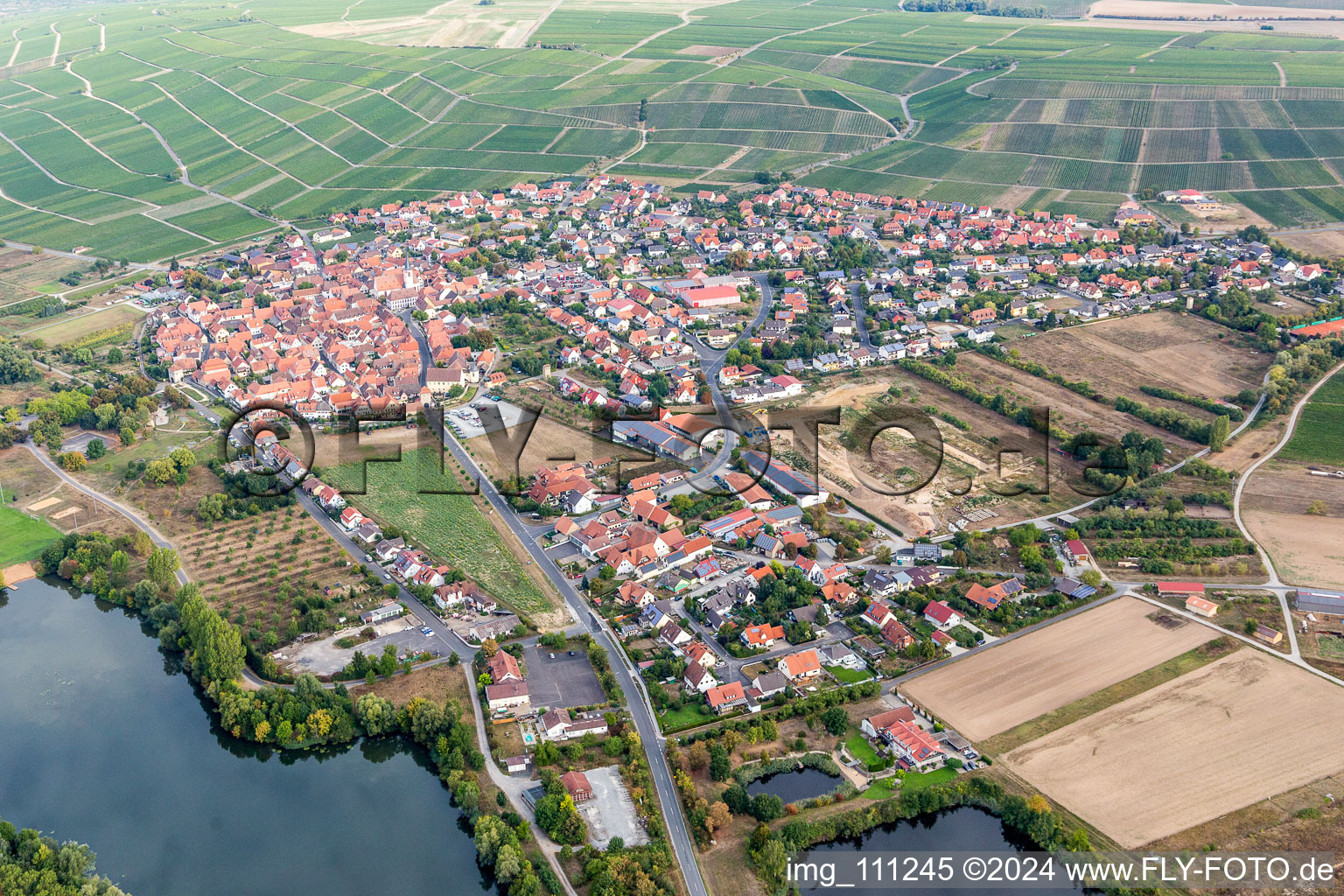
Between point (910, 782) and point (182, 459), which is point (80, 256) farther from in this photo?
point (910, 782)

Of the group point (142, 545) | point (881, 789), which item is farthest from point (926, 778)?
point (142, 545)

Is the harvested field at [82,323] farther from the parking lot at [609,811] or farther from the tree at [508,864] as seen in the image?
the tree at [508,864]

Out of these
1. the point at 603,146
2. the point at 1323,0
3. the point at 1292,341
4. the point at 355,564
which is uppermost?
the point at 1323,0

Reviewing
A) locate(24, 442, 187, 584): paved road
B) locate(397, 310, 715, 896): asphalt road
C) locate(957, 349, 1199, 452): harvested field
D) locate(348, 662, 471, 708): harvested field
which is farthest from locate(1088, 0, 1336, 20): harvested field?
locate(24, 442, 187, 584): paved road

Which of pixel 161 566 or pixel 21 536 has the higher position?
pixel 161 566

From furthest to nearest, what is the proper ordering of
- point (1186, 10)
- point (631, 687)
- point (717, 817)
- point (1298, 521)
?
1. point (1186, 10)
2. point (1298, 521)
3. point (631, 687)
4. point (717, 817)

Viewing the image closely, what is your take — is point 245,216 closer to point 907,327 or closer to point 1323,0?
point 907,327

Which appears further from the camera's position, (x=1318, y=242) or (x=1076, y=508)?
(x=1318, y=242)

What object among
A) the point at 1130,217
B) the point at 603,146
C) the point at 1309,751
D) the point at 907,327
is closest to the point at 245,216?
the point at 603,146
